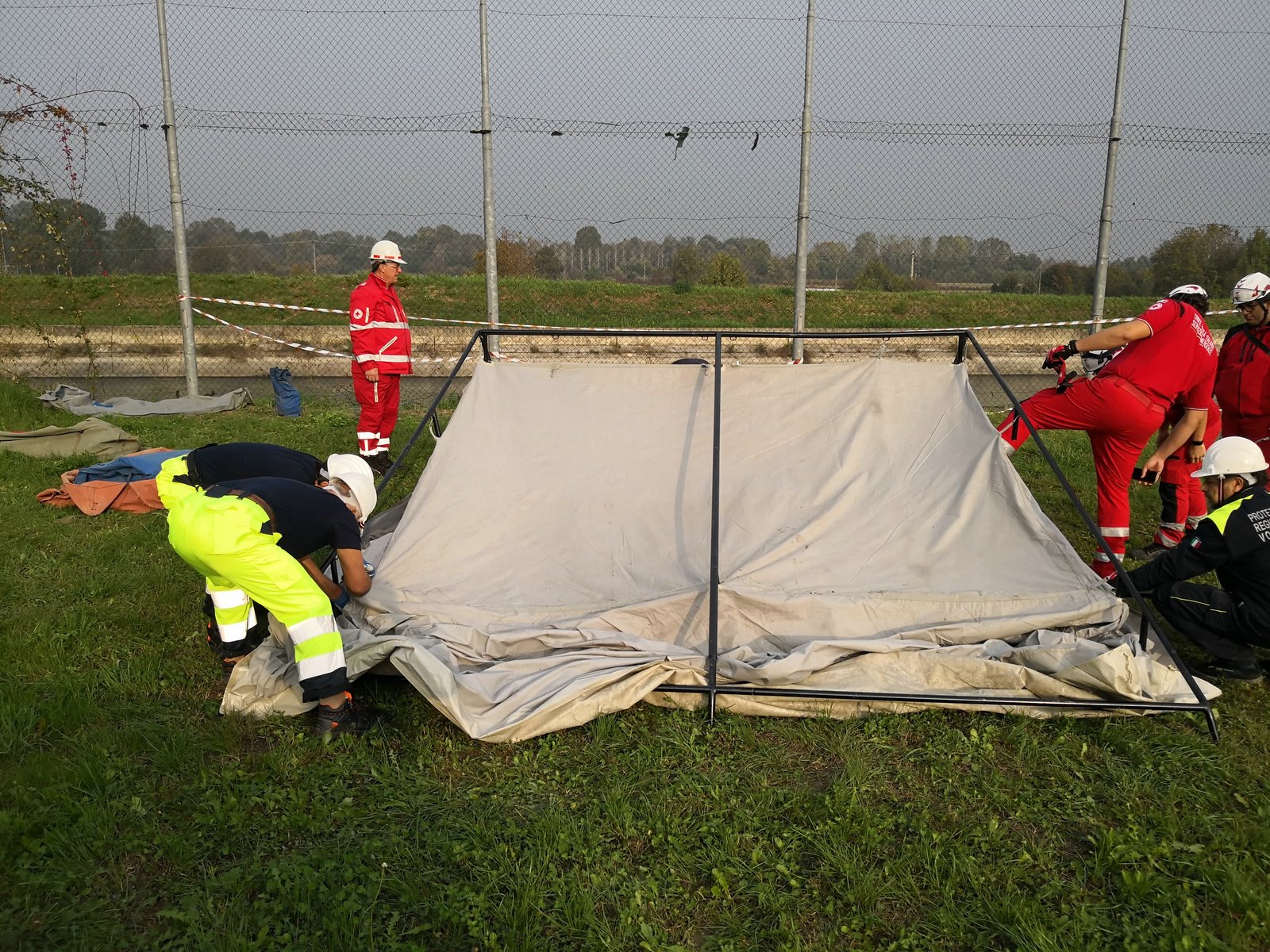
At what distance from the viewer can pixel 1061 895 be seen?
2736 millimetres

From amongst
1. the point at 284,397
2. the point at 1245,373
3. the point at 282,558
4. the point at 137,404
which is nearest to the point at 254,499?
the point at 282,558

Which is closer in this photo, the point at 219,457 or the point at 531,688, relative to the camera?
the point at 531,688

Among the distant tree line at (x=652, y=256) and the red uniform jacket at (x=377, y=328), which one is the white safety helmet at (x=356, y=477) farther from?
the distant tree line at (x=652, y=256)

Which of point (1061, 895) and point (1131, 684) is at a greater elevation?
point (1131, 684)

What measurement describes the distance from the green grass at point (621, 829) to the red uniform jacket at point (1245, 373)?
91.5 inches

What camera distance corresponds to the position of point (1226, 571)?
13.3ft

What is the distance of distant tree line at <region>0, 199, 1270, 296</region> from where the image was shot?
1038 cm

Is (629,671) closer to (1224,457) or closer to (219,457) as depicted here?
(219,457)

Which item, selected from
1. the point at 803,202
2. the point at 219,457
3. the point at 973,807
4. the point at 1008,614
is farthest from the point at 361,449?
the point at 973,807

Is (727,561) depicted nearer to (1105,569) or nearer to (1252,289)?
(1105,569)

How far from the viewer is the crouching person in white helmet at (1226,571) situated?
391cm

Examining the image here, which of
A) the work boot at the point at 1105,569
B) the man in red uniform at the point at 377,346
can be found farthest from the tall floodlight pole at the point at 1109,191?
the man in red uniform at the point at 377,346

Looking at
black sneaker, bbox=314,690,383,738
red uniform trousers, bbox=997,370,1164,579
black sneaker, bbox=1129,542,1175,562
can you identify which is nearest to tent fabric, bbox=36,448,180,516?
black sneaker, bbox=314,690,383,738

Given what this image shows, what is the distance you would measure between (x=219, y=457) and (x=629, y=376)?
7.38 ft
